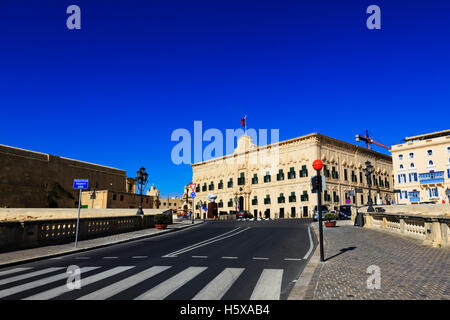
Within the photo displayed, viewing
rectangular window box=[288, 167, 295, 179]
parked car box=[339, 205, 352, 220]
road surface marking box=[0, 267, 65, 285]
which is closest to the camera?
road surface marking box=[0, 267, 65, 285]

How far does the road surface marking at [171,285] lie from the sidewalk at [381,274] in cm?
253

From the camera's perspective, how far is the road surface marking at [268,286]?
5.96 metres

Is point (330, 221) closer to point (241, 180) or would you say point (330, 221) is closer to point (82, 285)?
point (82, 285)

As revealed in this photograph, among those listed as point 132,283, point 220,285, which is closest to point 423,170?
point 220,285

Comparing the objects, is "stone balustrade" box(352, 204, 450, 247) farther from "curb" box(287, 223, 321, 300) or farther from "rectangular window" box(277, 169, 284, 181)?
"rectangular window" box(277, 169, 284, 181)

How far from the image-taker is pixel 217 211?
70875 millimetres

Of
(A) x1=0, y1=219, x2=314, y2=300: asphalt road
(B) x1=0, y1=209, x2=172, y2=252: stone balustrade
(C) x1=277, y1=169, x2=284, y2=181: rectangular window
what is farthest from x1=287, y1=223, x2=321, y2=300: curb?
(C) x1=277, y1=169, x2=284, y2=181: rectangular window

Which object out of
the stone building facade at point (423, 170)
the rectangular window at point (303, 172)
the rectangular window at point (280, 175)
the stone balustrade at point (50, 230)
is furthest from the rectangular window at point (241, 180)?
the stone balustrade at point (50, 230)

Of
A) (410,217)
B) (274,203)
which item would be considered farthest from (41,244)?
(274,203)

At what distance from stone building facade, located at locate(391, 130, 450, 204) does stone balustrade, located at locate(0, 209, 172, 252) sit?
5423 cm

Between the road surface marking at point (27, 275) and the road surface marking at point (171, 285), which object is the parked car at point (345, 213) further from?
the road surface marking at point (27, 275)

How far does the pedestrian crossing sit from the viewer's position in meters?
6.13

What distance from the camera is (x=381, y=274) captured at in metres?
7.46
